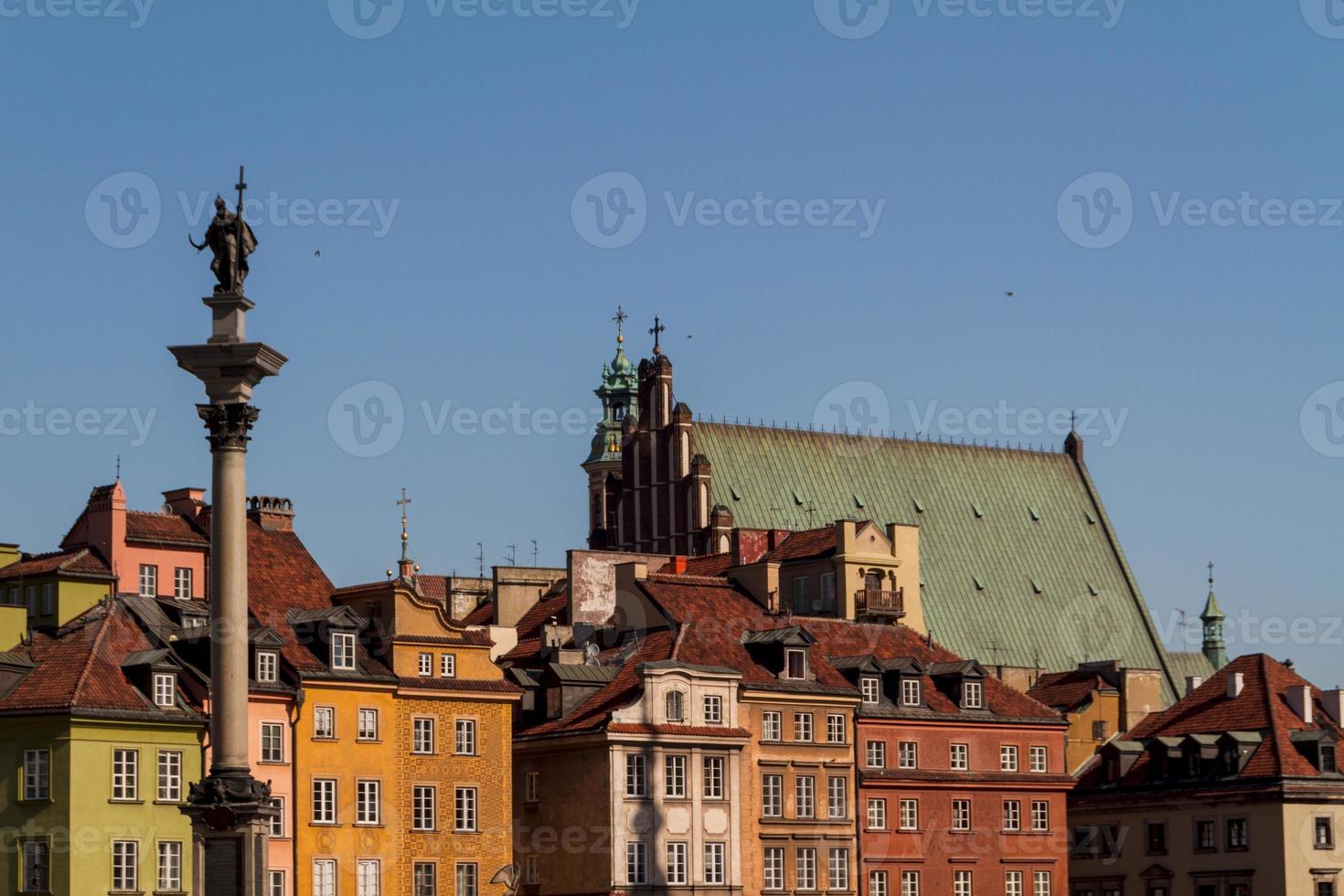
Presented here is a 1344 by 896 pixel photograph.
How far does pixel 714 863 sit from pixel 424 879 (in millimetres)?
11279

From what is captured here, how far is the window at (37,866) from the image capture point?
298 feet

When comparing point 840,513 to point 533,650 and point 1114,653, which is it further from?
point 533,650

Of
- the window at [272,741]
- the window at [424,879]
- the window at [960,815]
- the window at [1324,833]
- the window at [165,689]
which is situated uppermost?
the window at [165,689]

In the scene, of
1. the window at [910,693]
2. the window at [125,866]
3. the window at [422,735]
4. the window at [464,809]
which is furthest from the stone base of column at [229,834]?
the window at [910,693]

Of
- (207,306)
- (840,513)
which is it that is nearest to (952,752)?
(840,513)

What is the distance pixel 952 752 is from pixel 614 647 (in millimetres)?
13390

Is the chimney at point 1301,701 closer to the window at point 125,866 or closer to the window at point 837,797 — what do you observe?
the window at point 837,797

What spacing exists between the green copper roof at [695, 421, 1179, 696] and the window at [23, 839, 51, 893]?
67555 mm

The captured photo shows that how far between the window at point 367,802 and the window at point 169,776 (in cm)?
696

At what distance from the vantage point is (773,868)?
107938 millimetres

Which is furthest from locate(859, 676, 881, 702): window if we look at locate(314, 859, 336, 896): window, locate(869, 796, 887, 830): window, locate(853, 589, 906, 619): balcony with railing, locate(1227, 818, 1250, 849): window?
locate(314, 859, 336, 896): window

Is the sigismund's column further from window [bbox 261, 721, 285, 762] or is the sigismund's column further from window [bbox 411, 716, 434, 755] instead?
window [bbox 411, 716, 434, 755]

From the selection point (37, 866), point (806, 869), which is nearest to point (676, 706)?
point (806, 869)

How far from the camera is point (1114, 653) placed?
533 ft
